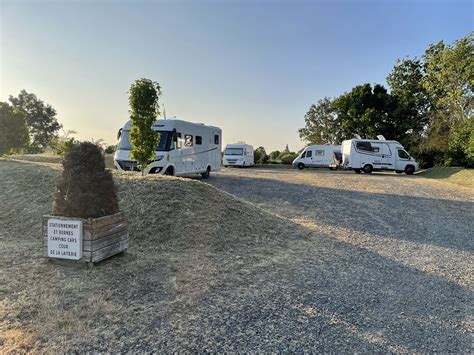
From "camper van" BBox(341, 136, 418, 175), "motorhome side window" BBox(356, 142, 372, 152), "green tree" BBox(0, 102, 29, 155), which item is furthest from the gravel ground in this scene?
"motorhome side window" BBox(356, 142, 372, 152)

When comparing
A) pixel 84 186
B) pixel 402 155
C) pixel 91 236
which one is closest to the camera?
pixel 91 236

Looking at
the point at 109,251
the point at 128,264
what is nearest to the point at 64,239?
the point at 109,251

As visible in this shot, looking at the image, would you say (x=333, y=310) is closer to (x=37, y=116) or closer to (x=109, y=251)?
(x=109, y=251)

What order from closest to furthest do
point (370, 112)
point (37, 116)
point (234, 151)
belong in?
1. point (234, 151)
2. point (370, 112)
3. point (37, 116)

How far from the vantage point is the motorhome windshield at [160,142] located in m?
12.1

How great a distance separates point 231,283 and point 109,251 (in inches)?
63.3

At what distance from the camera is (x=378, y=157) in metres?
23.5

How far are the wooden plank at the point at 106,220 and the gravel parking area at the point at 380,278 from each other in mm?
1998

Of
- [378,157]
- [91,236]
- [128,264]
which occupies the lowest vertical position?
[128,264]

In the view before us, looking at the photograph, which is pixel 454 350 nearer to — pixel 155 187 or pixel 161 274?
pixel 161 274

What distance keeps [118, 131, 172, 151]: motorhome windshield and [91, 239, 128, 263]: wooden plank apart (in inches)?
298

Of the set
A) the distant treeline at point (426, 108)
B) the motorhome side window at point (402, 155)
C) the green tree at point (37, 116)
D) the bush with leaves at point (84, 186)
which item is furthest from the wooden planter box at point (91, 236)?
the green tree at point (37, 116)

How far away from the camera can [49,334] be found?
278cm

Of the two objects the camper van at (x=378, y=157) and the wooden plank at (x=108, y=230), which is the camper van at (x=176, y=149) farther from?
the camper van at (x=378, y=157)
